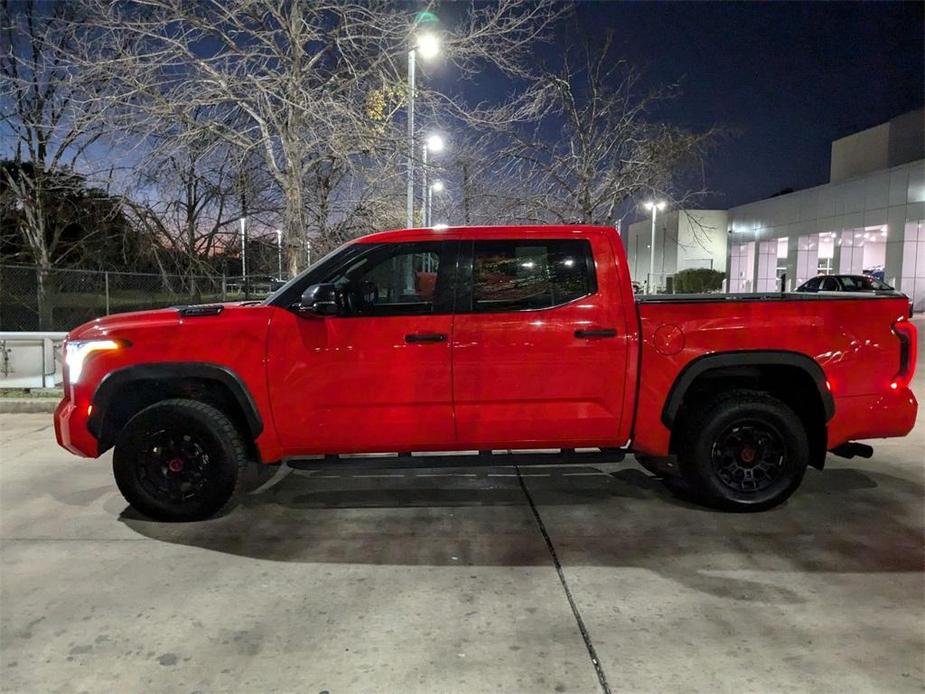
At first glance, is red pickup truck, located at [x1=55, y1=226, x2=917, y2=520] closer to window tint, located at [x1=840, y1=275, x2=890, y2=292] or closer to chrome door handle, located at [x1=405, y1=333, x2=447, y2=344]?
chrome door handle, located at [x1=405, y1=333, x2=447, y2=344]

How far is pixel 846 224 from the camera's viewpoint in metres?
38.0

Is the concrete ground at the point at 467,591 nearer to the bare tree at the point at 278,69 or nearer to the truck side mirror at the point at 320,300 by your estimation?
the truck side mirror at the point at 320,300

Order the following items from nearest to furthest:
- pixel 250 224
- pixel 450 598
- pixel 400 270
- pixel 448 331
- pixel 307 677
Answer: pixel 307 677
pixel 450 598
pixel 448 331
pixel 400 270
pixel 250 224

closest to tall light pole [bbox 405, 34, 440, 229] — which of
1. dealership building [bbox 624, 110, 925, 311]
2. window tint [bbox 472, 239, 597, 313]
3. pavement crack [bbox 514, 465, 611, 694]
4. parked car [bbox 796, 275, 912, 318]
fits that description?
window tint [bbox 472, 239, 597, 313]

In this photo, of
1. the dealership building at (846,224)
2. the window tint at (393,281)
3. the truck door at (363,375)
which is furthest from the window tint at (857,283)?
the truck door at (363,375)

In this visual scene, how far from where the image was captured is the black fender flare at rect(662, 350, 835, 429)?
181 inches

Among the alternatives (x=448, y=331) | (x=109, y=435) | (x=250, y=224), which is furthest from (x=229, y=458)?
(x=250, y=224)

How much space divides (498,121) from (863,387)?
6596 millimetres

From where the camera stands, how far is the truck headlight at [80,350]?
452cm

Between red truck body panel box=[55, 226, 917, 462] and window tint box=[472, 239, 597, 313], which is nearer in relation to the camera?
red truck body panel box=[55, 226, 917, 462]

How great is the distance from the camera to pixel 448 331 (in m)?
4.48

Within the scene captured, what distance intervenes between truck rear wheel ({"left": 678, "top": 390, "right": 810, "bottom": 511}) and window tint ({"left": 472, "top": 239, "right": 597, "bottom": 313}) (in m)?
1.26

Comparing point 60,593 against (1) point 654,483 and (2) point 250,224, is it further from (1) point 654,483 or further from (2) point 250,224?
(2) point 250,224

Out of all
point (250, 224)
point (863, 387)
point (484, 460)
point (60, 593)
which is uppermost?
point (250, 224)
